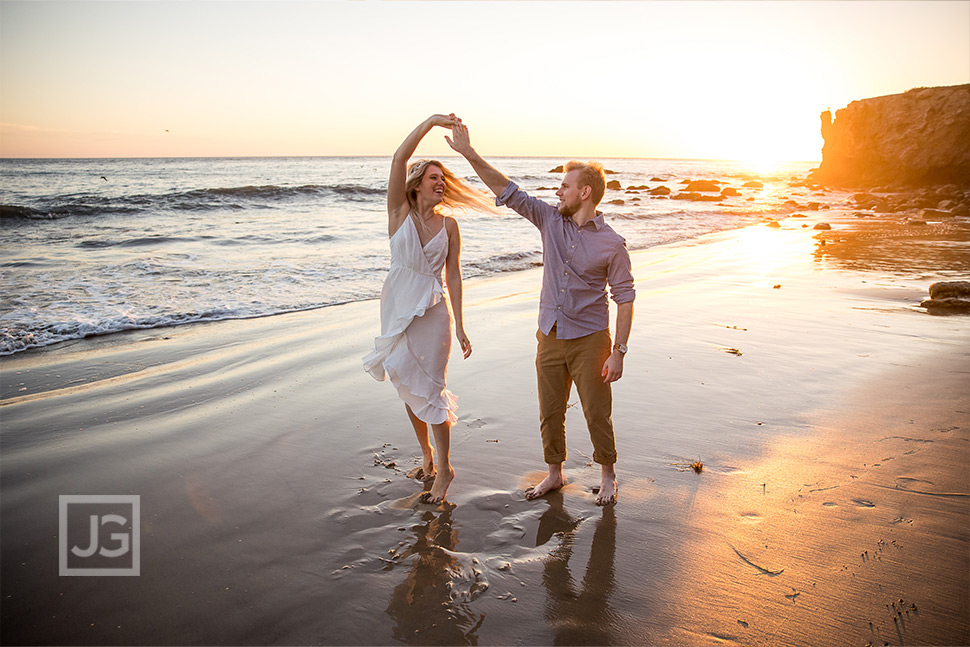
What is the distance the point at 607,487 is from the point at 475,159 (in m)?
2.19

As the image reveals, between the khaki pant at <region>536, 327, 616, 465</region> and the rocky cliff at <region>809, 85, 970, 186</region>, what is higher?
the rocky cliff at <region>809, 85, 970, 186</region>

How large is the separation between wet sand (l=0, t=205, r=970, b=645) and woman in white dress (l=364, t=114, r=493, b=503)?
0.58 meters

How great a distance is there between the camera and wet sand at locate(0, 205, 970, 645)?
261 centimetres

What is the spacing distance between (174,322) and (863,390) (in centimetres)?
809

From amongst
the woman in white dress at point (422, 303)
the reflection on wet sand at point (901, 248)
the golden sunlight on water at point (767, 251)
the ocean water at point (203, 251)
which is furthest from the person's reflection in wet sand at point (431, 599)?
the reflection on wet sand at point (901, 248)

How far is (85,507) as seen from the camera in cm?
351

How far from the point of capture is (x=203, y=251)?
540 inches

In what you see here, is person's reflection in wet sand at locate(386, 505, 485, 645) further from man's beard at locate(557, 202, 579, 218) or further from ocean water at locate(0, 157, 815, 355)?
ocean water at locate(0, 157, 815, 355)

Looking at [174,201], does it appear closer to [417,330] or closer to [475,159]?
[417,330]

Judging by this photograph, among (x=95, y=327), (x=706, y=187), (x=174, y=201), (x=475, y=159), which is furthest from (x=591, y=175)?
(x=706, y=187)

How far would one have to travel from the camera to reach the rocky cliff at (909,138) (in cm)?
3216

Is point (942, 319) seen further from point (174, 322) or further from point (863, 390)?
point (174, 322)

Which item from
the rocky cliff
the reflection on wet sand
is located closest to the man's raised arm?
the reflection on wet sand

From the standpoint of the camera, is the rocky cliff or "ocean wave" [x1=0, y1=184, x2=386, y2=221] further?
the rocky cliff
